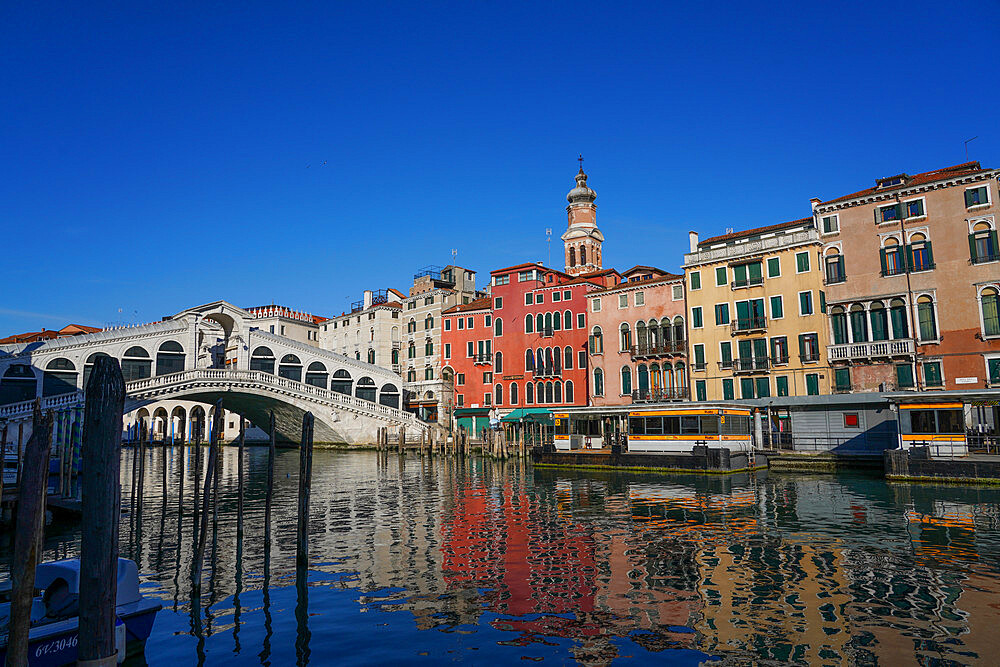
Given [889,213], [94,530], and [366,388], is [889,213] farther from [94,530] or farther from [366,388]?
[366,388]

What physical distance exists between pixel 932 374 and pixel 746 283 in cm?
1016

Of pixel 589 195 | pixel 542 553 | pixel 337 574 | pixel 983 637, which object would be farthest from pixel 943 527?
pixel 589 195

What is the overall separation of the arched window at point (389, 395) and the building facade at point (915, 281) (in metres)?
33.8

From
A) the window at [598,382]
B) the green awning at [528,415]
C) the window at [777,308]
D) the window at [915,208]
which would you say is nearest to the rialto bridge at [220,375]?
the green awning at [528,415]

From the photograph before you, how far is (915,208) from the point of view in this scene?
105 ft

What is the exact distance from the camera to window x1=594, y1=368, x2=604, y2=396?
4381 cm

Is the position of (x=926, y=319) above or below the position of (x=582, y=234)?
below

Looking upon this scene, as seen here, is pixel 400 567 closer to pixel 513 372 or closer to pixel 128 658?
pixel 128 658

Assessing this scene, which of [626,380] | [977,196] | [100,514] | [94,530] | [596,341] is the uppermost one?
[977,196]

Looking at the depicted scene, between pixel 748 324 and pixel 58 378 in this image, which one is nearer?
pixel 748 324

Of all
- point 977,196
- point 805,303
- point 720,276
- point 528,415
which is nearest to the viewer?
point 977,196

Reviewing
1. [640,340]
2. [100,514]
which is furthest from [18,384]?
[100,514]

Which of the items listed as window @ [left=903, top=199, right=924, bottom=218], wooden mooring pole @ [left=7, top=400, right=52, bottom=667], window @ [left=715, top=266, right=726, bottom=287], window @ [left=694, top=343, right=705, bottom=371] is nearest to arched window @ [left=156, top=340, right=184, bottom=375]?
window @ [left=694, top=343, right=705, bottom=371]

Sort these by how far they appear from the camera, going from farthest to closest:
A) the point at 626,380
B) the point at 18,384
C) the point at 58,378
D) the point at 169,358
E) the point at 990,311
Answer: the point at 169,358 < the point at 58,378 < the point at 626,380 < the point at 18,384 < the point at 990,311
